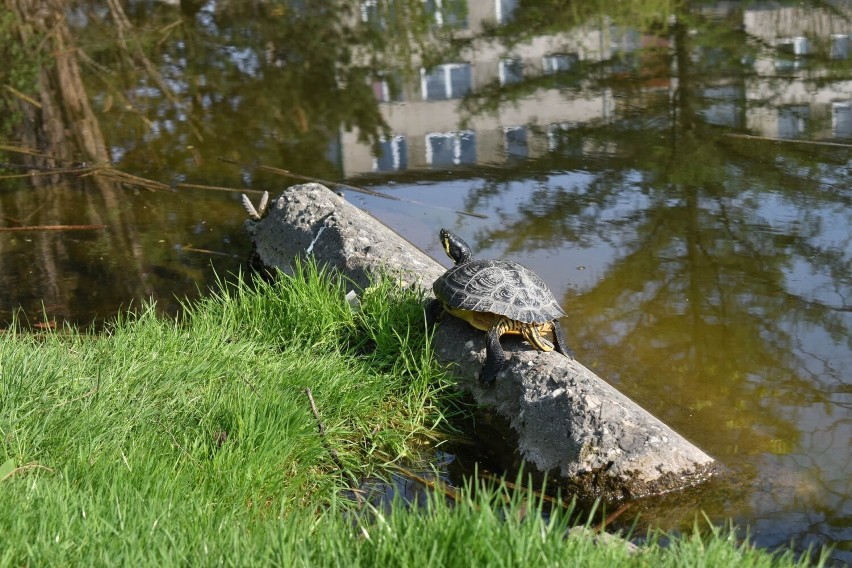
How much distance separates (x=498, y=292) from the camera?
16.8 ft

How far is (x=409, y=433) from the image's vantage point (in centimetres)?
498

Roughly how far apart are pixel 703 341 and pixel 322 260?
2689 mm

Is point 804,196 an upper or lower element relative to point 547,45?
lower

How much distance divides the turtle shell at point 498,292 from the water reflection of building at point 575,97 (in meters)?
4.46

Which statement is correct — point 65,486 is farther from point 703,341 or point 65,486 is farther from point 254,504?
point 703,341

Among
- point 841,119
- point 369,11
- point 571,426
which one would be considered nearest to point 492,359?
point 571,426

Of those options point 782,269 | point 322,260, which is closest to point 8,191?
point 322,260

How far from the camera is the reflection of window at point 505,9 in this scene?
1584 centimetres

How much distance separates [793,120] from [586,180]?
288 centimetres

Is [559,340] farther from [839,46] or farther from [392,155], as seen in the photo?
[839,46]

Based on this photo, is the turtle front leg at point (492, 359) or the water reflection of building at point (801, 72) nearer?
the turtle front leg at point (492, 359)

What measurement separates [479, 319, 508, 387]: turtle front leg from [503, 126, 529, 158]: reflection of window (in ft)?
16.4

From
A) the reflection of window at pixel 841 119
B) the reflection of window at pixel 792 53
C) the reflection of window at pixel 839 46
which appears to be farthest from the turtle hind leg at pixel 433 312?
the reflection of window at pixel 839 46

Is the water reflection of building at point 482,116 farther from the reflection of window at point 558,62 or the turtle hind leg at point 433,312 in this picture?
the turtle hind leg at point 433,312
